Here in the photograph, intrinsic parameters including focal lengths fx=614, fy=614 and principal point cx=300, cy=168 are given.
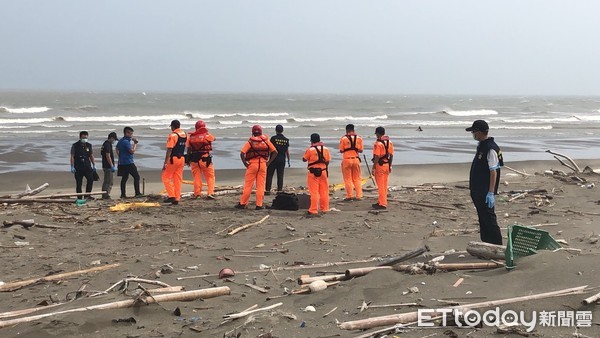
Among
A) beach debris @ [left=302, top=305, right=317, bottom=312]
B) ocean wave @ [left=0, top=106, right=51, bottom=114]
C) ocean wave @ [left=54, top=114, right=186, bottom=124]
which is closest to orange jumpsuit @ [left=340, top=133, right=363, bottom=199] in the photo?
beach debris @ [left=302, top=305, right=317, bottom=312]

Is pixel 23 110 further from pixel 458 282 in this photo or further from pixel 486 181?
pixel 458 282

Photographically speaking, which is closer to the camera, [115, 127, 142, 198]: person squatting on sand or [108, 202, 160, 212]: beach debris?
[108, 202, 160, 212]: beach debris

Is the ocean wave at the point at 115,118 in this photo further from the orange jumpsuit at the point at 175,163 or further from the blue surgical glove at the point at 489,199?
the blue surgical glove at the point at 489,199

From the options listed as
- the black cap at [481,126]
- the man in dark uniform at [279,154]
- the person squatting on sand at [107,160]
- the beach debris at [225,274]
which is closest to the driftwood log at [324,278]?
the beach debris at [225,274]

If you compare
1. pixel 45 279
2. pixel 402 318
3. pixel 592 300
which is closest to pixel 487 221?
pixel 592 300

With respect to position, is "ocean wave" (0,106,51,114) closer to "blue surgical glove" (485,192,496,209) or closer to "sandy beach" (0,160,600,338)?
"sandy beach" (0,160,600,338)

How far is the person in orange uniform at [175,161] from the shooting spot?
12875 millimetres

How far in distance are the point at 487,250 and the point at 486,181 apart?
0.95 metres

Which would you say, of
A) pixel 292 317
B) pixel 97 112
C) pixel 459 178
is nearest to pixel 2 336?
pixel 292 317

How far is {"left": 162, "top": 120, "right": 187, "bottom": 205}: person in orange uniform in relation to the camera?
12.9 m

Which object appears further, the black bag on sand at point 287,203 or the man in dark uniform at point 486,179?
the black bag on sand at point 287,203

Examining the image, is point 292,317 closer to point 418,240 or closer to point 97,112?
point 418,240

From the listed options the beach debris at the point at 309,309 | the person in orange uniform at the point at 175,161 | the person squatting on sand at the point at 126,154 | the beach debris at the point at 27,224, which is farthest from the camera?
the person squatting on sand at the point at 126,154

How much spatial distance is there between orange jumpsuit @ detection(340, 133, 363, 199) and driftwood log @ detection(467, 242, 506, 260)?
602 cm
